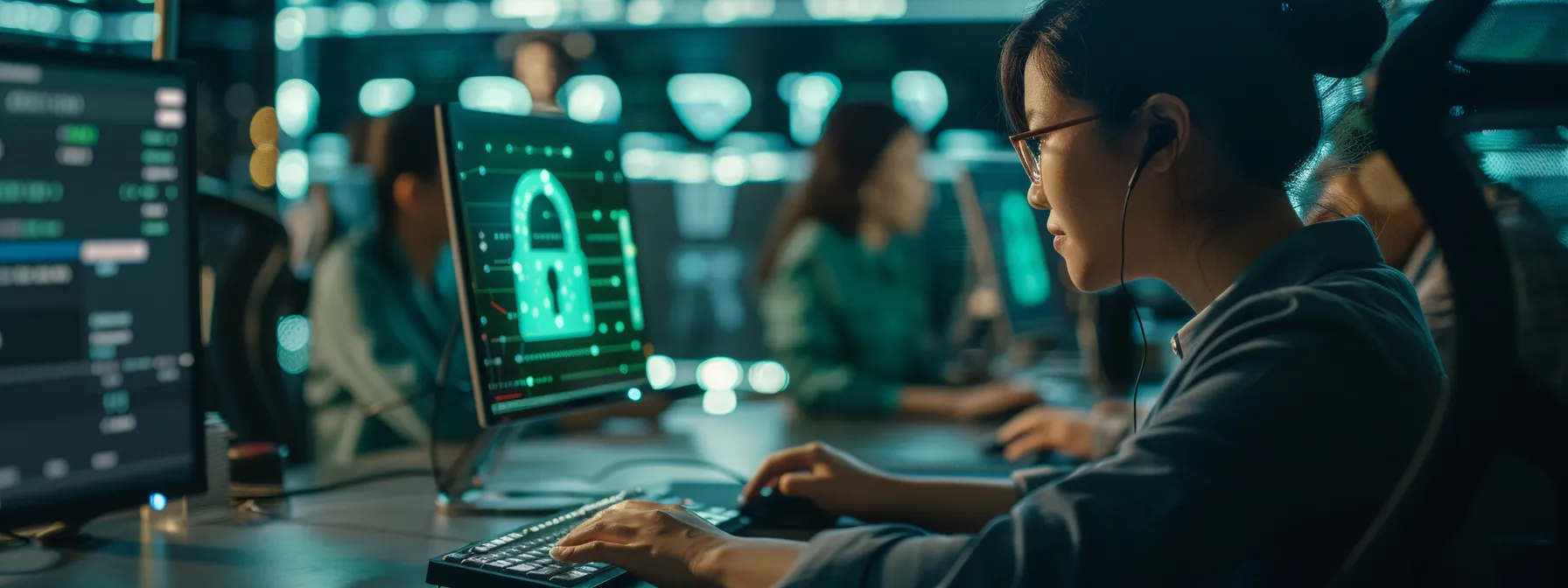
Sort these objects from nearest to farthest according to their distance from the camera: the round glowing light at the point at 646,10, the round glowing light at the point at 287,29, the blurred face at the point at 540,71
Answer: the round glowing light at the point at 287,29 < the blurred face at the point at 540,71 < the round glowing light at the point at 646,10

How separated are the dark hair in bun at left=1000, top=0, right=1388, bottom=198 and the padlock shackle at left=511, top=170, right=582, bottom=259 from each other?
66cm

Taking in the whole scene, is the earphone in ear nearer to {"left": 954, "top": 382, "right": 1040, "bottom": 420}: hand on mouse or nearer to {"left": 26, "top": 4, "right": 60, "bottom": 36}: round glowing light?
{"left": 954, "top": 382, "right": 1040, "bottom": 420}: hand on mouse

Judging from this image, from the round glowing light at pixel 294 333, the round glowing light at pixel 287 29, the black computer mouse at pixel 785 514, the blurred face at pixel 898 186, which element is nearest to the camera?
the black computer mouse at pixel 785 514

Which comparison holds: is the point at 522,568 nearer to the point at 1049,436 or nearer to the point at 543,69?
the point at 1049,436

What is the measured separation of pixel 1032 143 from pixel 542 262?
0.59m

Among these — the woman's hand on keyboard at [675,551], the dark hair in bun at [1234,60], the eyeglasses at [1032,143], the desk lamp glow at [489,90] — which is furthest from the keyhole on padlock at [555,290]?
the desk lamp glow at [489,90]

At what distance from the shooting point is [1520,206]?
0.60 meters

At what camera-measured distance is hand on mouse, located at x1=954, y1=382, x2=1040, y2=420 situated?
7.12ft

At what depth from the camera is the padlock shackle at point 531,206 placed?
1.25m

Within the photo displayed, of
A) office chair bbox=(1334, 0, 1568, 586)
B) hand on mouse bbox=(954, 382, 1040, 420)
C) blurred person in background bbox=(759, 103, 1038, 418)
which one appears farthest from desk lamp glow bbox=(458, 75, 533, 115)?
office chair bbox=(1334, 0, 1568, 586)

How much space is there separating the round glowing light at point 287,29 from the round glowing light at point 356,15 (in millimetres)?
2953

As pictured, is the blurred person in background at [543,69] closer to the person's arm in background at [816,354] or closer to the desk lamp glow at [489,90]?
the person's arm in background at [816,354]

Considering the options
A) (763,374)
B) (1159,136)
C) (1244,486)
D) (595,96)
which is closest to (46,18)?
(595,96)

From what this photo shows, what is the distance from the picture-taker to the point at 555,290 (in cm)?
128
